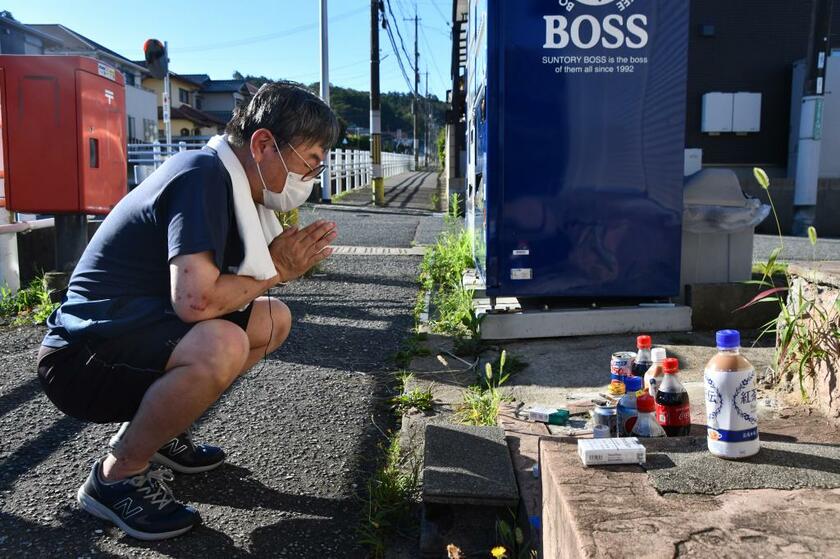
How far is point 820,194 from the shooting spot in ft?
40.4

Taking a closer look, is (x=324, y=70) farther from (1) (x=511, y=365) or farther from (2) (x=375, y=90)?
(1) (x=511, y=365)

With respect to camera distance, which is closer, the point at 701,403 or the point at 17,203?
the point at 701,403

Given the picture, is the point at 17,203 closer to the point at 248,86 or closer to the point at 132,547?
the point at 248,86

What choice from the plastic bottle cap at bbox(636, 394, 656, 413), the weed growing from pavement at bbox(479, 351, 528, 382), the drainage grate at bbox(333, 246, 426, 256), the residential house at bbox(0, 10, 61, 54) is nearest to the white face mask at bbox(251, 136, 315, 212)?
the plastic bottle cap at bbox(636, 394, 656, 413)

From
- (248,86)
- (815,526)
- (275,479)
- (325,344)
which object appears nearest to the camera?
(815,526)

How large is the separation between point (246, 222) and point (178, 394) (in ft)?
1.75

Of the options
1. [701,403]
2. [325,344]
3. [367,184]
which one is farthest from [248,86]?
[367,184]

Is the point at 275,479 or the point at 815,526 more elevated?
the point at 815,526

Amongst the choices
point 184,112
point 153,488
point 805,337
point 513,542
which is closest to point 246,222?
point 153,488

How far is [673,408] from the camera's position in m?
2.41

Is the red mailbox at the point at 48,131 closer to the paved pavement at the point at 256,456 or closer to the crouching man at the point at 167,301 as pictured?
the paved pavement at the point at 256,456

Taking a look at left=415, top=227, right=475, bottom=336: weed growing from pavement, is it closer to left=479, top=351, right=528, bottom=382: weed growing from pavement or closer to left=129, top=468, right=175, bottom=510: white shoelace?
left=479, top=351, right=528, bottom=382: weed growing from pavement

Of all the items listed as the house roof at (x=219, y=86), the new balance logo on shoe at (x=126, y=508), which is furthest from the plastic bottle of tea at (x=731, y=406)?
the house roof at (x=219, y=86)

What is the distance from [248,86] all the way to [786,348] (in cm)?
266
